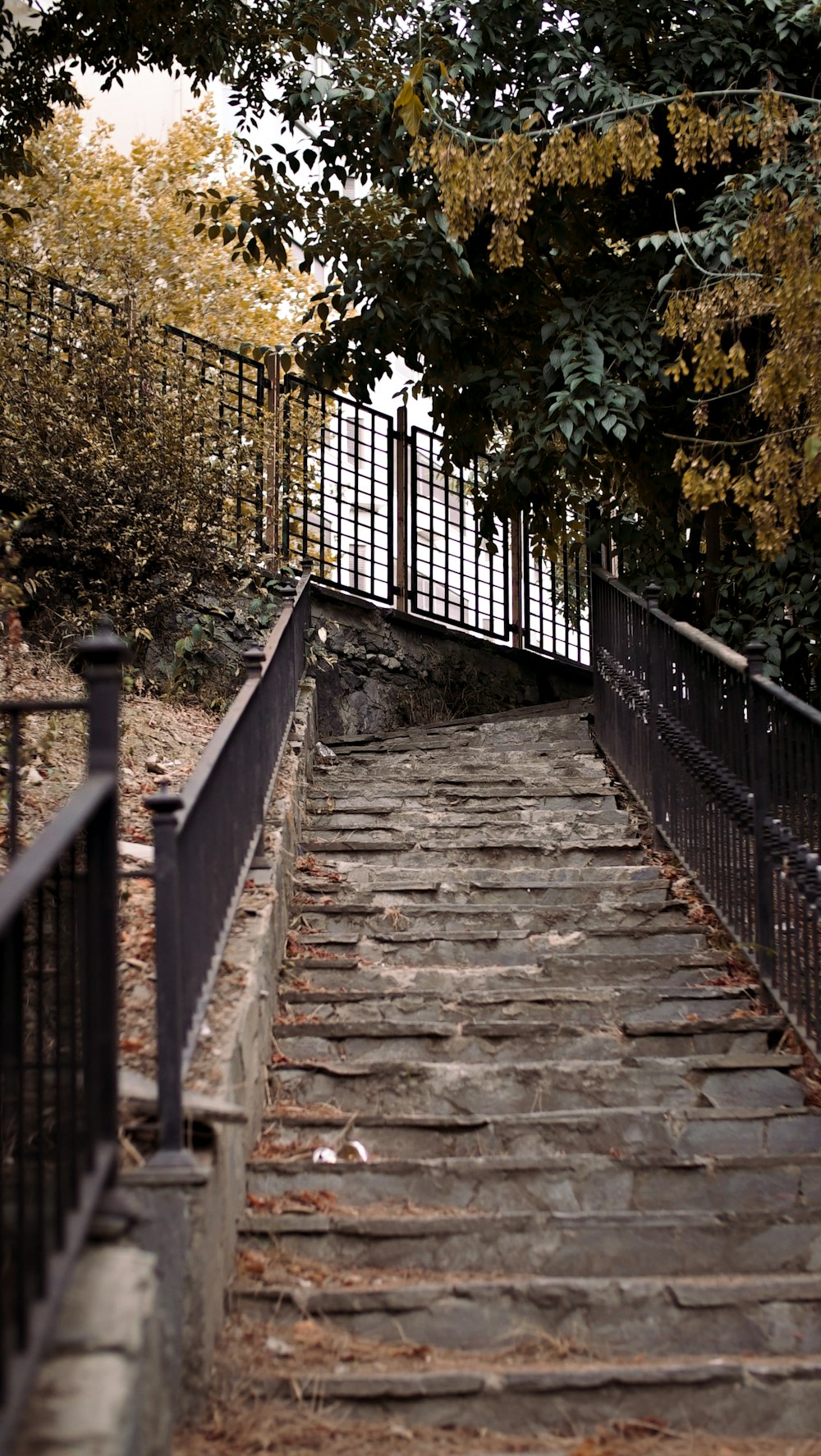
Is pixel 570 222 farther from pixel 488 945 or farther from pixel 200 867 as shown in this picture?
pixel 200 867

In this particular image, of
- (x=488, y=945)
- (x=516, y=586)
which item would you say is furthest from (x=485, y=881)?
(x=516, y=586)

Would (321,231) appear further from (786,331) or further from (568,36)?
(786,331)

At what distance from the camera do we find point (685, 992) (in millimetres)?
4469

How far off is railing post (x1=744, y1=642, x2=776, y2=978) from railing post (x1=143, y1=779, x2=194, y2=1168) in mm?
2356

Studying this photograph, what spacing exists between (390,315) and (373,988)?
4.24 m

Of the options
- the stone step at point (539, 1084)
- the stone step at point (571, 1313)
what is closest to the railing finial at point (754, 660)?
the stone step at point (539, 1084)

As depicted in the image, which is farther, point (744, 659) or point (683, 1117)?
point (744, 659)

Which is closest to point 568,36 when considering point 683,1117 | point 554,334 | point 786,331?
point 554,334

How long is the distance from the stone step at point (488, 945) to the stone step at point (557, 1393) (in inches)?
78.7

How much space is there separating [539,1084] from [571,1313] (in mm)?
926

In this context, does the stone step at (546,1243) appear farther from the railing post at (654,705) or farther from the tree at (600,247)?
the tree at (600,247)

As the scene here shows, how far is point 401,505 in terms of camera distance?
32.7 feet

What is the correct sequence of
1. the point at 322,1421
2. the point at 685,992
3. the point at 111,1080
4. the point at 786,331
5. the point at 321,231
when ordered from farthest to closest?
the point at 321,231 → the point at 786,331 → the point at 685,992 → the point at 322,1421 → the point at 111,1080

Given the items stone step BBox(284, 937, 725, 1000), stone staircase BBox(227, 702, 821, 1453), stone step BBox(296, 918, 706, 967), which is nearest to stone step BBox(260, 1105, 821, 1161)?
stone staircase BBox(227, 702, 821, 1453)
